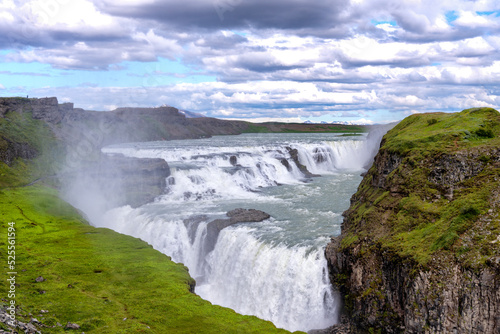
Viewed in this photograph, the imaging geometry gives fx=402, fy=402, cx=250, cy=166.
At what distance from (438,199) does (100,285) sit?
2046cm

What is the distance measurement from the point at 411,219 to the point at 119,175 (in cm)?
4531

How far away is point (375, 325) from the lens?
72.3 feet

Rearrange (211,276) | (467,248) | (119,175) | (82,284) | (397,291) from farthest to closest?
1. (119,175)
2. (211,276)
3. (82,284)
4. (397,291)
5. (467,248)

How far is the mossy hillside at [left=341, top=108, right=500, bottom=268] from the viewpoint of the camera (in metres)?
19.9

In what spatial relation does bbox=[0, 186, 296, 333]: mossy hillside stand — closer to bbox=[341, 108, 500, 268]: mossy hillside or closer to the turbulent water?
the turbulent water

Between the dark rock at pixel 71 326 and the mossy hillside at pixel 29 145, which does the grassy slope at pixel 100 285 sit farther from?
the mossy hillside at pixel 29 145

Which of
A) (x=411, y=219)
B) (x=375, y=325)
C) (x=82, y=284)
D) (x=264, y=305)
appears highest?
(x=411, y=219)

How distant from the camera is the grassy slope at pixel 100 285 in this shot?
19328 millimetres

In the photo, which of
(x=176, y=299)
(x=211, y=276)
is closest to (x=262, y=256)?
(x=211, y=276)

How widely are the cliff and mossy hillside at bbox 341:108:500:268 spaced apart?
0.05 metres

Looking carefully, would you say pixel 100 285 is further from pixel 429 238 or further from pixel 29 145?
pixel 29 145

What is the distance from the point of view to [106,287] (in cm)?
2311

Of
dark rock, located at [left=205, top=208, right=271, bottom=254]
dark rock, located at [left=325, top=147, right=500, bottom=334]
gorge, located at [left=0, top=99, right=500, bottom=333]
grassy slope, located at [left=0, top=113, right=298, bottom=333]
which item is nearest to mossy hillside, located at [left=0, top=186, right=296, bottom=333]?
grassy slope, located at [left=0, top=113, right=298, bottom=333]

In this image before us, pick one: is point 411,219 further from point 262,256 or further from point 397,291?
point 262,256
